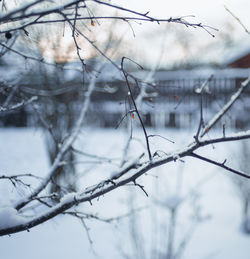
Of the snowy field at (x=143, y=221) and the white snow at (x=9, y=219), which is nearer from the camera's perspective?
the white snow at (x=9, y=219)

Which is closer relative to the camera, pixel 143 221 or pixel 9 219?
pixel 9 219

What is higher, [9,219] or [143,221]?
[9,219]

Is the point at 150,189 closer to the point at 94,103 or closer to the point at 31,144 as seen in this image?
the point at 94,103

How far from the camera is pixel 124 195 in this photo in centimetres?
673

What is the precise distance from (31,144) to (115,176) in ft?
21.9

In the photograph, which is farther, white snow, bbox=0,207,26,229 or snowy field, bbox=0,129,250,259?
snowy field, bbox=0,129,250,259

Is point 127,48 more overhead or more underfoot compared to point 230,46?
more underfoot

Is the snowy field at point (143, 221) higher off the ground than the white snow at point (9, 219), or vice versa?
the white snow at point (9, 219)

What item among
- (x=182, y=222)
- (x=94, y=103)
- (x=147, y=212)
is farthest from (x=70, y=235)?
(x=94, y=103)

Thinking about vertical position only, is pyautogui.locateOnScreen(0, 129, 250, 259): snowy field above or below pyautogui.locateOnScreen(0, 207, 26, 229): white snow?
below

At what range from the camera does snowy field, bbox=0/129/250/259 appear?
4461mm

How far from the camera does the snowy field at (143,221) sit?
4.46m

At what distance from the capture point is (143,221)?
575cm

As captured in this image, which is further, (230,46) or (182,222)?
(230,46)
